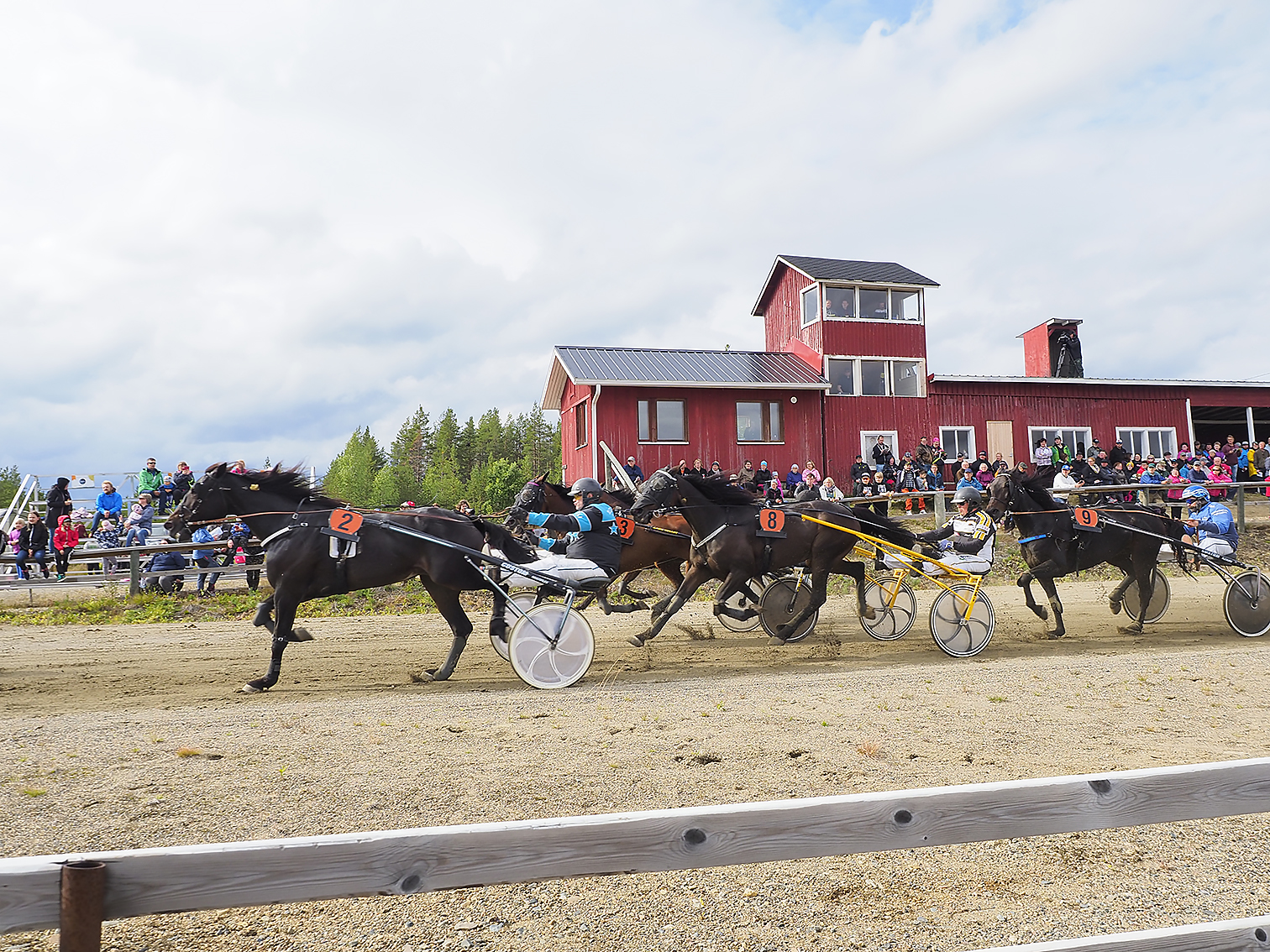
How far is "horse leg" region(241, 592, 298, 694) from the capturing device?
24.9 feet

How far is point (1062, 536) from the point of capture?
10.8 metres

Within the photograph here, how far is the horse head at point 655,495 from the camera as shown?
31.5 ft

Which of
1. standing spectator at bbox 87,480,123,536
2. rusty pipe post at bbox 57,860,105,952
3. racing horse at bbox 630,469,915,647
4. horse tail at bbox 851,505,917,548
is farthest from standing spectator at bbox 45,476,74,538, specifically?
rusty pipe post at bbox 57,860,105,952

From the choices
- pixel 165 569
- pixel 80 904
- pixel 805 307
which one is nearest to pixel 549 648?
pixel 80 904

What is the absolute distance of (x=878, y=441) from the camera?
24266 mm

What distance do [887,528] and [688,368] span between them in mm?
14268

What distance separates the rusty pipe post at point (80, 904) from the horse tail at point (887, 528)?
360 inches

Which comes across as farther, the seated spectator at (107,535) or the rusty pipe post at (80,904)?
the seated spectator at (107,535)

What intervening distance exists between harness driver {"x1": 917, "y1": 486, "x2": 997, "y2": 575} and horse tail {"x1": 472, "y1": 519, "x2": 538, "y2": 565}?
4.44 meters

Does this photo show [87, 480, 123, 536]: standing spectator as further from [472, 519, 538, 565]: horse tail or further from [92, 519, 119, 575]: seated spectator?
[472, 519, 538, 565]: horse tail

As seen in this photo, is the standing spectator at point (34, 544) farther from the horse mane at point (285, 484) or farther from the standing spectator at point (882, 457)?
the standing spectator at point (882, 457)

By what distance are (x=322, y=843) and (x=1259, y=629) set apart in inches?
469

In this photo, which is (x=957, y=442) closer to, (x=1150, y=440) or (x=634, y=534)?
(x=1150, y=440)

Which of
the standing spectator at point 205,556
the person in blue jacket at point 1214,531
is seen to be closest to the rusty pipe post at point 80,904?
the person in blue jacket at point 1214,531
